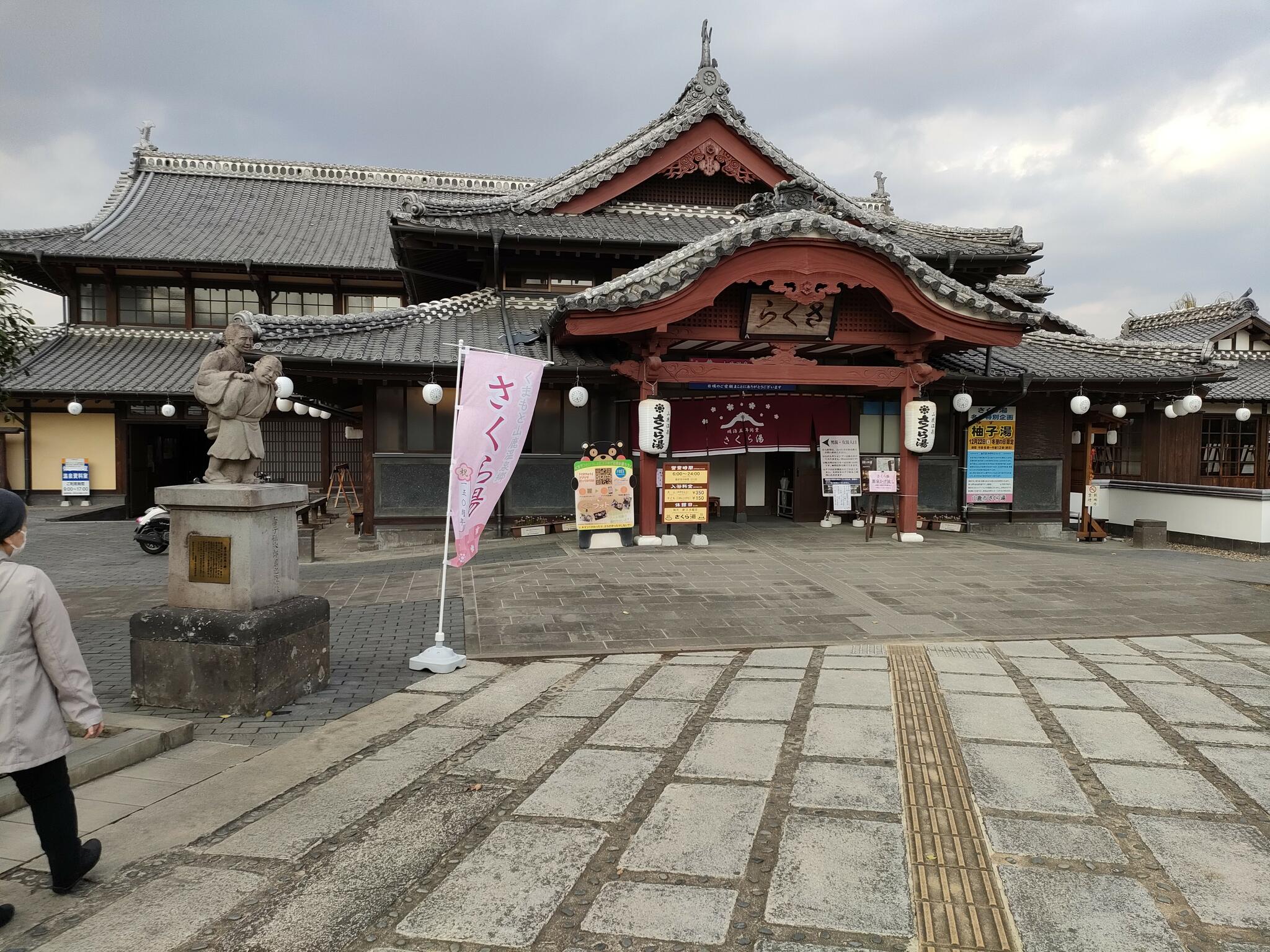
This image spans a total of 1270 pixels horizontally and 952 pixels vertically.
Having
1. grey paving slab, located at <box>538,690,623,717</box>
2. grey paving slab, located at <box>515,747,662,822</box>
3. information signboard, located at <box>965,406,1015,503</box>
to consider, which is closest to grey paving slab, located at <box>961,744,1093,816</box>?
grey paving slab, located at <box>515,747,662,822</box>

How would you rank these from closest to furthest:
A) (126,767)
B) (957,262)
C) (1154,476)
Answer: (126,767) → (957,262) → (1154,476)

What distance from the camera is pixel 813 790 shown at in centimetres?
412

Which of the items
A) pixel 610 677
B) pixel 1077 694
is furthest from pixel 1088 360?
pixel 610 677

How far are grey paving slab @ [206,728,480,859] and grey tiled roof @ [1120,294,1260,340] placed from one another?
27299 millimetres

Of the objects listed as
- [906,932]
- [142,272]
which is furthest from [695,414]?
[142,272]

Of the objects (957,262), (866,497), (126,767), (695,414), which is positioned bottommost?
(126,767)

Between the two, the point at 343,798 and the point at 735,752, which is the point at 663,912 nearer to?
the point at 735,752

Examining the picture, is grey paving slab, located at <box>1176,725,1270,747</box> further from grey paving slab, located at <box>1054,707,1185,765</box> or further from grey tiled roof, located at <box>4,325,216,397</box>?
grey tiled roof, located at <box>4,325,216,397</box>

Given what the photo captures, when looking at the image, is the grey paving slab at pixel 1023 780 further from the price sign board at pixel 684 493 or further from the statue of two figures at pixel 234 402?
the price sign board at pixel 684 493

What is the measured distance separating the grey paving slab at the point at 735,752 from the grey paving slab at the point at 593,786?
0.90ft

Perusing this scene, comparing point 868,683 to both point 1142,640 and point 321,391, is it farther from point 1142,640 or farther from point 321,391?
point 321,391

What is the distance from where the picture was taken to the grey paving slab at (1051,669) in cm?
626

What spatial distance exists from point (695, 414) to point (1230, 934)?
12.2 meters

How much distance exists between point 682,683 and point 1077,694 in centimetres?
318
